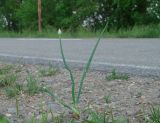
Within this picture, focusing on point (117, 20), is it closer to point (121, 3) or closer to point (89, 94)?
point (121, 3)

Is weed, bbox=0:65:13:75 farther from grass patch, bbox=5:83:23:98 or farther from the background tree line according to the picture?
the background tree line

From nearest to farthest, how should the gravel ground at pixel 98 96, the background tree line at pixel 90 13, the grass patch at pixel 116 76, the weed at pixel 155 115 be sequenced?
1. the weed at pixel 155 115
2. the gravel ground at pixel 98 96
3. the grass patch at pixel 116 76
4. the background tree line at pixel 90 13

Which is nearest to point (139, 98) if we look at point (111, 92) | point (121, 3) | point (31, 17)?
point (111, 92)

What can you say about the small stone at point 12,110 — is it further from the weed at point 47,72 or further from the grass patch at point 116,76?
the weed at point 47,72

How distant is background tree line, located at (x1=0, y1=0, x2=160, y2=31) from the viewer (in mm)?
22797

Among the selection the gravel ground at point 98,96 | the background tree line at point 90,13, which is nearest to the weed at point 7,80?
the gravel ground at point 98,96

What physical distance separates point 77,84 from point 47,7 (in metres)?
22.4

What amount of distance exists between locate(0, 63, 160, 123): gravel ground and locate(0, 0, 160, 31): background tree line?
18884 millimetres

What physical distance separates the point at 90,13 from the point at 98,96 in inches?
851

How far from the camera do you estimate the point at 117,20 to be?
79.0ft

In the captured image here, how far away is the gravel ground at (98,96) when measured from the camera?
2.54 m

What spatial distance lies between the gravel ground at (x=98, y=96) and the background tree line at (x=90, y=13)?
18.9 meters

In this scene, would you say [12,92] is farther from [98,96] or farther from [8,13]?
[8,13]

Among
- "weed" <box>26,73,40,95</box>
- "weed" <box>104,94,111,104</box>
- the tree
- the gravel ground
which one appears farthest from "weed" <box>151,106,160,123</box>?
the tree
